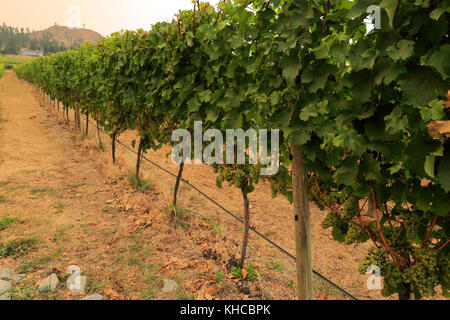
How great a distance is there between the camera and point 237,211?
5.39 metres

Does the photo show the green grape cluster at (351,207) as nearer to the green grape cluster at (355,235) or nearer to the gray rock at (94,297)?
the green grape cluster at (355,235)

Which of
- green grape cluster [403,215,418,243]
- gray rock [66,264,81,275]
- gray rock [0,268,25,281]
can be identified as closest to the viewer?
green grape cluster [403,215,418,243]

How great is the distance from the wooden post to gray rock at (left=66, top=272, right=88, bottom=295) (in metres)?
2.30

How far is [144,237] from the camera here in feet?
13.5

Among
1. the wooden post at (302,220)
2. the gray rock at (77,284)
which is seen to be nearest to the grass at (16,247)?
the gray rock at (77,284)

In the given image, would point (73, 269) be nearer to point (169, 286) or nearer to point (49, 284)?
point (49, 284)

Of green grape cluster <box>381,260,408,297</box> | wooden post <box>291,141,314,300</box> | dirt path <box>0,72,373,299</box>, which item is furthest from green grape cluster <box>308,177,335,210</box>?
dirt path <box>0,72,373,299</box>

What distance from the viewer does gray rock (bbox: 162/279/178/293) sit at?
3041 millimetres

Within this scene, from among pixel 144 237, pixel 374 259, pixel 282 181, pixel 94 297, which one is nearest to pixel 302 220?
pixel 282 181

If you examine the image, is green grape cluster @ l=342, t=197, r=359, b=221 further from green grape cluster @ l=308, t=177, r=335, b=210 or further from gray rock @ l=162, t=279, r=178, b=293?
gray rock @ l=162, t=279, r=178, b=293

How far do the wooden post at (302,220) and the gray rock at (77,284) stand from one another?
90.6 inches

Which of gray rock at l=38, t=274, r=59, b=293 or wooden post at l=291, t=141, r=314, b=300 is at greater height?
wooden post at l=291, t=141, r=314, b=300

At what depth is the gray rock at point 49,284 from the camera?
295 centimetres

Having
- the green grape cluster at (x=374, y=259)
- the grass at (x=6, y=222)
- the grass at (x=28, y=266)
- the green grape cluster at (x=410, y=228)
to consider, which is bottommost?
the grass at (x=28, y=266)
